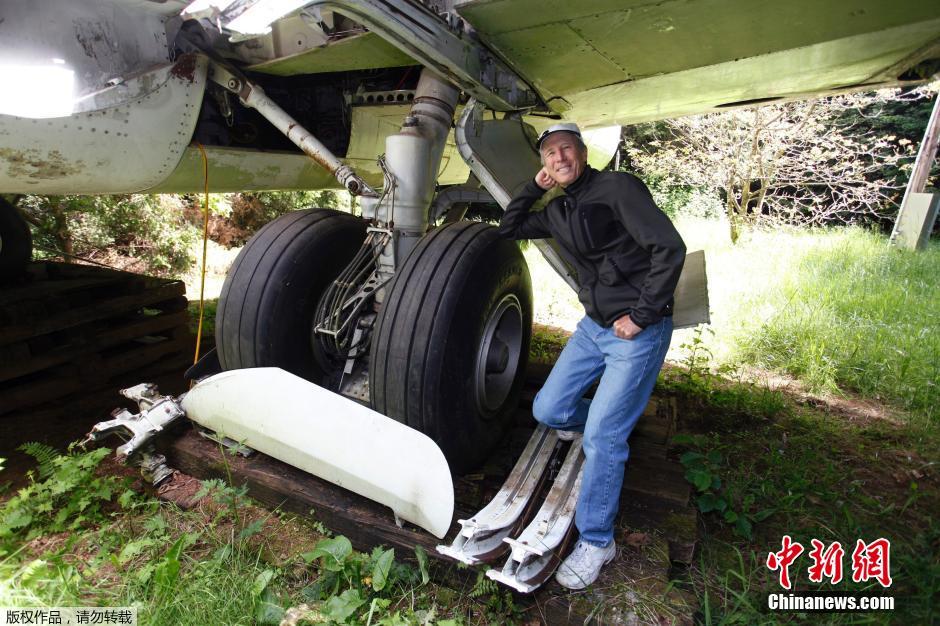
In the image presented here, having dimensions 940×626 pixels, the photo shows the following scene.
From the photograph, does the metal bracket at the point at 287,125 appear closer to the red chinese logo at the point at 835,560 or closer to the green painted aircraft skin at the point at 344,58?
the green painted aircraft skin at the point at 344,58

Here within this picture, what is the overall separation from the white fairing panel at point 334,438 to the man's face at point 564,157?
1.09 meters

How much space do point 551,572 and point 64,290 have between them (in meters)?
3.38

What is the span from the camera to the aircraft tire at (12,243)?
352 centimetres

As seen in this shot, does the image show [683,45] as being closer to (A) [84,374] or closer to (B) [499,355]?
(B) [499,355]

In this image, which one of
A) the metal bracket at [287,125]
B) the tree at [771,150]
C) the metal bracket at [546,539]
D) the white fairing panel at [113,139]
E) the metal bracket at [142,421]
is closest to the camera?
the metal bracket at [546,539]

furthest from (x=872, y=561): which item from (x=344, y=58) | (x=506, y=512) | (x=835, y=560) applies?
(x=344, y=58)

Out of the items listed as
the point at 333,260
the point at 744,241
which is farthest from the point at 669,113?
the point at 744,241

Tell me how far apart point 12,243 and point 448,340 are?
347 centimetres

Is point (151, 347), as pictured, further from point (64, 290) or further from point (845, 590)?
point (845, 590)

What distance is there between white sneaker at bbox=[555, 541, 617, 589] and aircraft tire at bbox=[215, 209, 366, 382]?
1.55 metres

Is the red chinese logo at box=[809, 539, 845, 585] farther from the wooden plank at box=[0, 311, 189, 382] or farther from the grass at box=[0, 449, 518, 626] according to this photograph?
the wooden plank at box=[0, 311, 189, 382]

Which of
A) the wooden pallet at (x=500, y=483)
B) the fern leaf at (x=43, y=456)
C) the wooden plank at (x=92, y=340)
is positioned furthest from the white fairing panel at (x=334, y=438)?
the wooden plank at (x=92, y=340)

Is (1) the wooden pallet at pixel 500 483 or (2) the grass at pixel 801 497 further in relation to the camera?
(2) the grass at pixel 801 497

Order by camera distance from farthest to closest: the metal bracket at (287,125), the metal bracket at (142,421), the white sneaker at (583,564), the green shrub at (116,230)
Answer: the green shrub at (116,230) < the metal bracket at (287,125) < the metal bracket at (142,421) < the white sneaker at (583,564)
